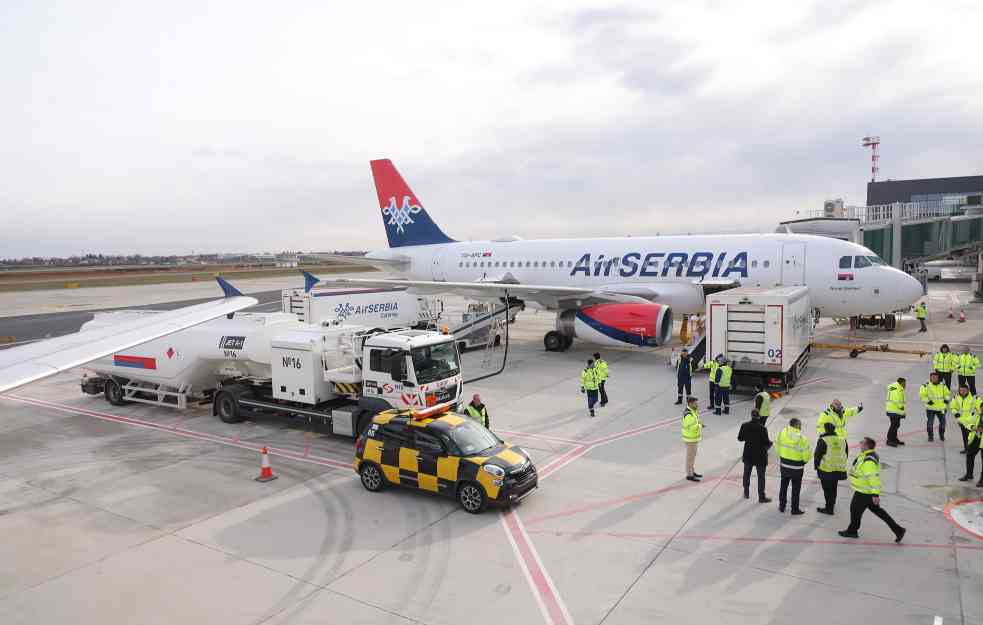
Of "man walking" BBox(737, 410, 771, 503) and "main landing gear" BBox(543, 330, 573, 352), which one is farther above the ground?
"man walking" BBox(737, 410, 771, 503)

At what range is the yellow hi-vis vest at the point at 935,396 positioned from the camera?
13148 millimetres

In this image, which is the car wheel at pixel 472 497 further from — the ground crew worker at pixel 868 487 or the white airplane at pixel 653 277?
the white airplane at pixel 653 277

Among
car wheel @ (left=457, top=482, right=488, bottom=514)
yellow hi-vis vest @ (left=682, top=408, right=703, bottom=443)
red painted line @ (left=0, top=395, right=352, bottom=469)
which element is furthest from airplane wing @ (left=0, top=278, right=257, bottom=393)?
yellow hi-vis vest @ (left=682, top=408, right=703, bottom=443)

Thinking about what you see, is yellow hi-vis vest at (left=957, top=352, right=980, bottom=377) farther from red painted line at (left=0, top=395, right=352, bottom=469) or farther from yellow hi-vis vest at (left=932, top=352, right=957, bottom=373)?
red painted line at (left=0, top=395, right=352, bottom=469)

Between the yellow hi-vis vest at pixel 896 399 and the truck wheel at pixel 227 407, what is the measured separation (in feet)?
50.4

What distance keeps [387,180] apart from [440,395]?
2265 cm

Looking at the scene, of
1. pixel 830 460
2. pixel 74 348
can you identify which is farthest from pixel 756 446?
pixel 74 348

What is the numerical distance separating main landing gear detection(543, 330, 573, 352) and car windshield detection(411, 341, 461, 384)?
12.8m

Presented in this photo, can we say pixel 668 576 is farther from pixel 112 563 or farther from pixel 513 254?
pixel 513 254

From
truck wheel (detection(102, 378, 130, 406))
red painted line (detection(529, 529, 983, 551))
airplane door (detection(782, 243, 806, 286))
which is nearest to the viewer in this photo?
red painted line (detection(529, 529, 983, 551))

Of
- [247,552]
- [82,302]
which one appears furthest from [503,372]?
[82,302]

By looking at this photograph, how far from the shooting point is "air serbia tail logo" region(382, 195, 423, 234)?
113 feet

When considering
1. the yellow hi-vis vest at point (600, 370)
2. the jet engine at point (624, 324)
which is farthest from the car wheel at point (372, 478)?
the jet engine at point (624, 324)

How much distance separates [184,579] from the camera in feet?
28.0
